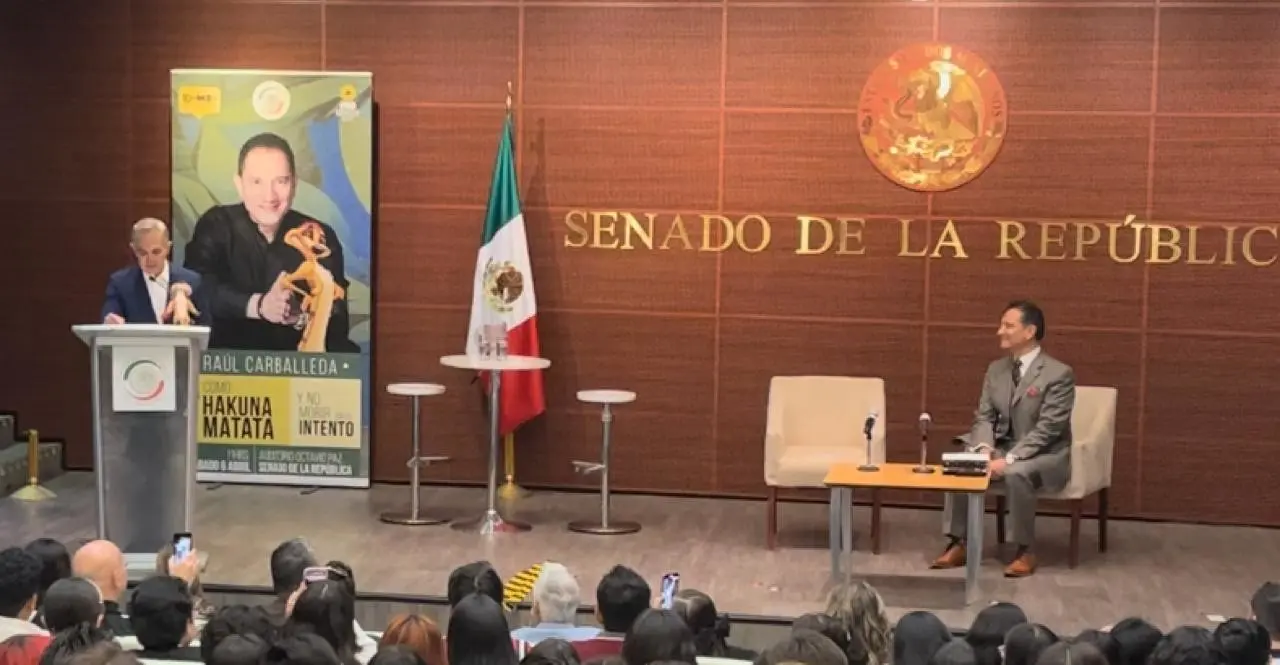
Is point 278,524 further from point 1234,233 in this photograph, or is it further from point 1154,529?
point 1234,233

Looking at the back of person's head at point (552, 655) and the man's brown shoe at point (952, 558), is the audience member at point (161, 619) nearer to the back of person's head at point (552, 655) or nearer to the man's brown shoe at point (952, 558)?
the back of person's head at point (552, 655)

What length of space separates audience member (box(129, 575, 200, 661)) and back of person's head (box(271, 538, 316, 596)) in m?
0.60

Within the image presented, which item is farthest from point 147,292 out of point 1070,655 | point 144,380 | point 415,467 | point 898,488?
point 1070,655

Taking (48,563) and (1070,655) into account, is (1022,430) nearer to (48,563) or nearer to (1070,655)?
(1070,655)

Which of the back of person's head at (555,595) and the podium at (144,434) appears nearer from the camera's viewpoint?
the back of person's head at (555,595)

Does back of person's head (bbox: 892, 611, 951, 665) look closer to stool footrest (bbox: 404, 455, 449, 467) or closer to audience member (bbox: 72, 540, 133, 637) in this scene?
audience member (bbox: 72, 540, 133, 637)

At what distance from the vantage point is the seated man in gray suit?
7.78 m

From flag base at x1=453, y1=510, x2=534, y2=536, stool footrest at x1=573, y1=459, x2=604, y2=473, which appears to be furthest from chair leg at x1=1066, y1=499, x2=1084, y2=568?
flag base at x1=453, y1=510, x2=534, y2=536

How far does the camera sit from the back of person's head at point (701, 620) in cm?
429

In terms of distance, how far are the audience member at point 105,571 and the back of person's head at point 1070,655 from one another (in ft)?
7.91

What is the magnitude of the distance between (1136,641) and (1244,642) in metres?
0.25

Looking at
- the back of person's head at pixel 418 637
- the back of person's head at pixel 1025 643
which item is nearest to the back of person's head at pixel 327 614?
the back of person's head at pixel 418 637

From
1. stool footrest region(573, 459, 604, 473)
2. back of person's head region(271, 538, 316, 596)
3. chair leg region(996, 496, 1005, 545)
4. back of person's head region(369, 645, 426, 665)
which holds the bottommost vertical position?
chair leg region(996, 496, 1005, 545)

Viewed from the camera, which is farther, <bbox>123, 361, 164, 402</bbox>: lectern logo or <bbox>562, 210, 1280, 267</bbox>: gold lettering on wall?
<bbox>562, 210, 1280, 267</bbox>: gold lettering on wall
